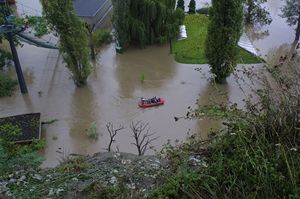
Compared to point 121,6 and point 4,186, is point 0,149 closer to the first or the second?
point 4,186

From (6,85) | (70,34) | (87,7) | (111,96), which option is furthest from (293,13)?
(6,85)

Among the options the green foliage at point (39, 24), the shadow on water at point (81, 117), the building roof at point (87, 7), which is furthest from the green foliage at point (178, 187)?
the building roof at point (87, 7)

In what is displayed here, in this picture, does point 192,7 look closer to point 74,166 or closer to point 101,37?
point 101,37

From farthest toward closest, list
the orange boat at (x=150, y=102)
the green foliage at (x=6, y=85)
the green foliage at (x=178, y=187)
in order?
1. the green foliage at (x=6, y=85)
2. the orange boat at (x=150, y=102)
3. the green foliage at (x=178, y=187)

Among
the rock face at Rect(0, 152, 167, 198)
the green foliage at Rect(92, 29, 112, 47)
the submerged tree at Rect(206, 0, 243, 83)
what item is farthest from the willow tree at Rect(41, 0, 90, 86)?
the rock face at Rect(0, 152, 167, 198)

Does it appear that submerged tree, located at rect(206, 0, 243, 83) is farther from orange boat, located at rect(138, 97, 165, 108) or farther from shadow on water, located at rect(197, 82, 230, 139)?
orange boat, located at rect(138, 97, 165, 108)

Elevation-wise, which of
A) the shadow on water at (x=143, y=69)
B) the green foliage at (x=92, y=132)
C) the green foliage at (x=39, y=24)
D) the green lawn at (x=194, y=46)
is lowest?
the green foliage at (x=92, y=132)

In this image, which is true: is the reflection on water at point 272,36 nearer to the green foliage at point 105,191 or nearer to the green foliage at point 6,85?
the green foliage at point 6,85

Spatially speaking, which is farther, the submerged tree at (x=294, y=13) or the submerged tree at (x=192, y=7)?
the submerged tree at (x=192, y=7)

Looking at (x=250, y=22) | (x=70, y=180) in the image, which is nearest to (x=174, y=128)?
(x=70, y=180)
